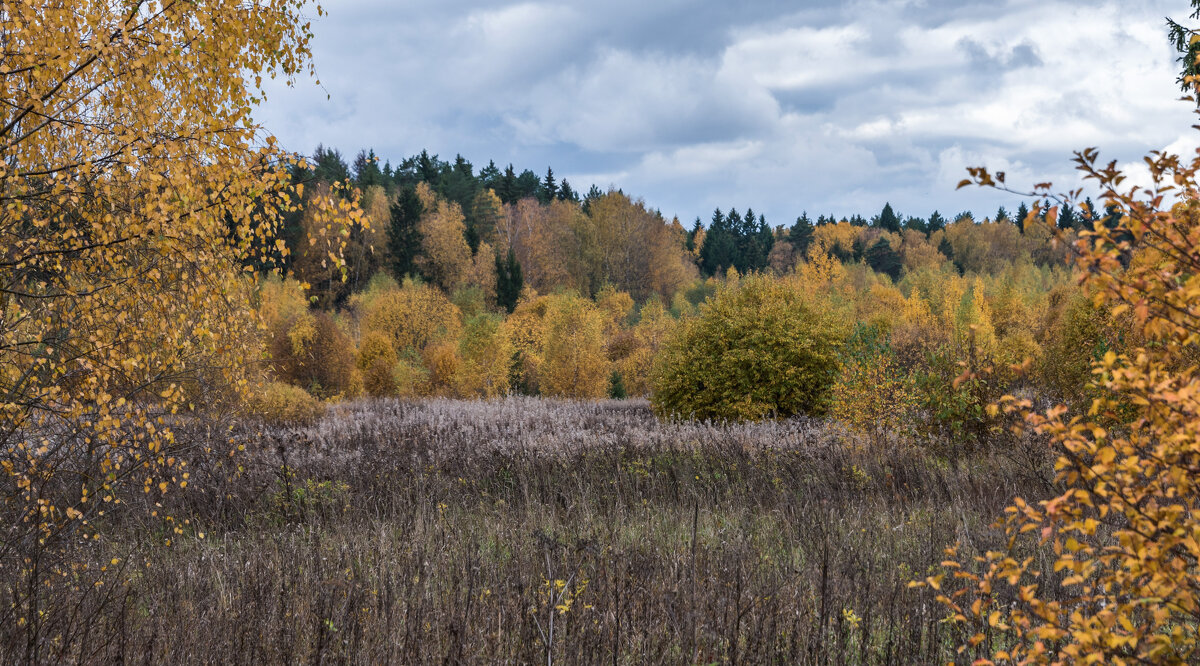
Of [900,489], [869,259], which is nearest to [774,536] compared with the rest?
[900,489]

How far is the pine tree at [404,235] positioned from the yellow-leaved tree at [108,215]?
152ft

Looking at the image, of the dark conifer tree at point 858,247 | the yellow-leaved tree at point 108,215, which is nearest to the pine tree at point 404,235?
the yellow-leaved tree at point 108,215

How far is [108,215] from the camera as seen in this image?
372 centimetres

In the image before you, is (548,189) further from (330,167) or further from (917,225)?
(917,225)

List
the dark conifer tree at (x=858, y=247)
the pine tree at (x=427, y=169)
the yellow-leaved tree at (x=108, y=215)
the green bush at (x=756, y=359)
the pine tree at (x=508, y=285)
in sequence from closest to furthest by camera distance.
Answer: the yellow-leaved tree at (x=108, y=215), the green bush at (x=756, y=359), the pine tree at (x=508, y=285), the pine tree at (x=427, y=169), the dark conifer tree at (x=858, y=247)

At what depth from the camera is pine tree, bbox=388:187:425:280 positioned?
165 feet

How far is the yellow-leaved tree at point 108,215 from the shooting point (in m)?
3.81

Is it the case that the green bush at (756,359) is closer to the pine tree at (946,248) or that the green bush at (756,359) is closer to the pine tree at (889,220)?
the pine tree at (946,248)

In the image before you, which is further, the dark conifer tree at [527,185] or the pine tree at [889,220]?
the pine tree at [889,220]

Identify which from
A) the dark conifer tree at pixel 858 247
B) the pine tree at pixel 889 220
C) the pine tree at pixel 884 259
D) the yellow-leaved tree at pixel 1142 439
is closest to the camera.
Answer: the yellow-leaved tree at pixel 1142 439

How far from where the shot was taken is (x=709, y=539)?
5.42 metres

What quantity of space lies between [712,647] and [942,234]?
332ft

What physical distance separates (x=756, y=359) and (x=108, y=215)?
440 inches

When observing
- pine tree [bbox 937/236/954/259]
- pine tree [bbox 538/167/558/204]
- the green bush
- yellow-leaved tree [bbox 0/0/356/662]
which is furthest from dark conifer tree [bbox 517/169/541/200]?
yellow-leaved tree [bbox 0/0/356/662]
